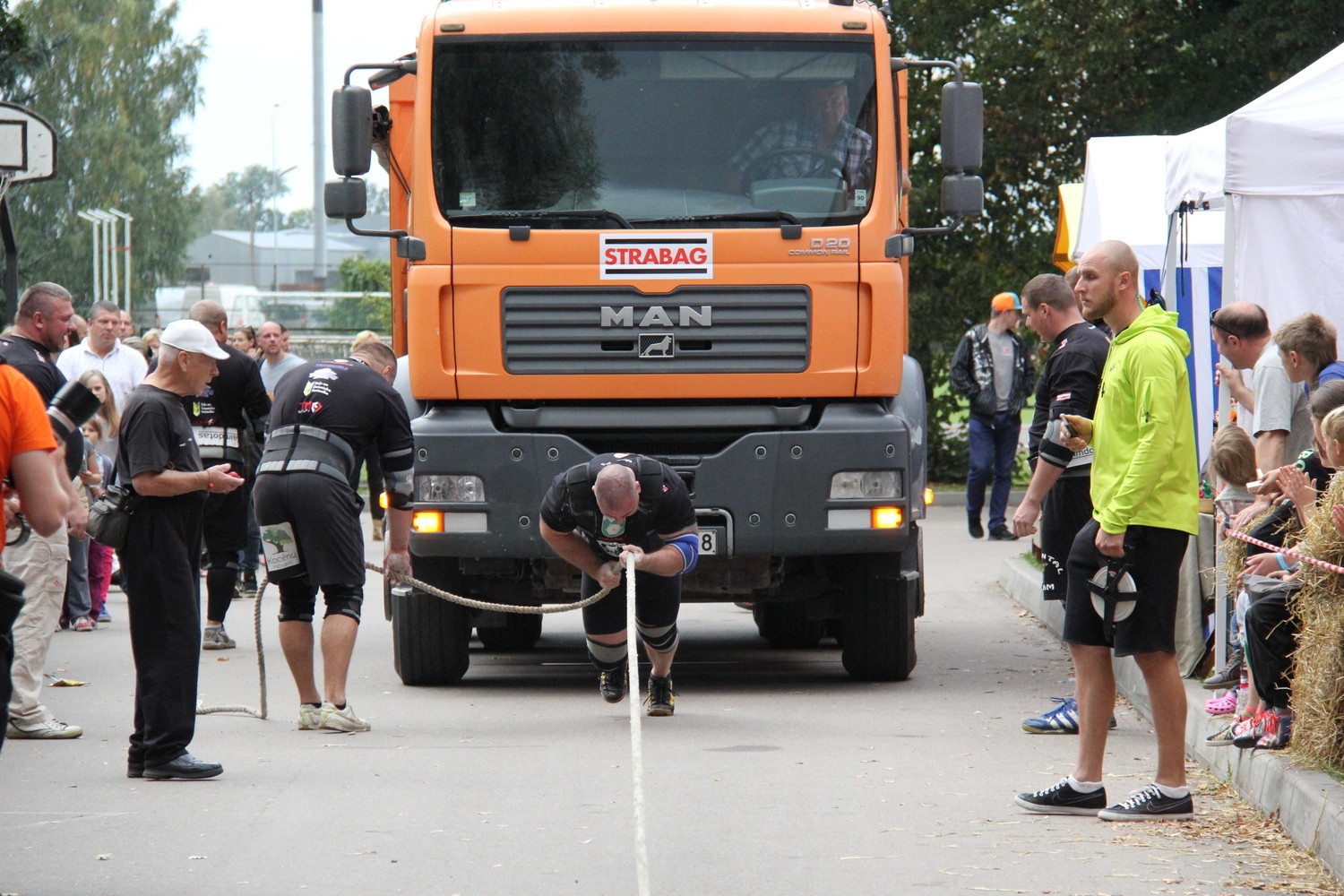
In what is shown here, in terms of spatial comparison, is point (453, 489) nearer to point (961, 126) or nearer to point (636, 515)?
point (636, 515)

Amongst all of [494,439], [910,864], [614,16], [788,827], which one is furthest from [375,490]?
[910,864]

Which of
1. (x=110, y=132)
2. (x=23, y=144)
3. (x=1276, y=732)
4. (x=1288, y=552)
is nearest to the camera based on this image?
(x=1288, y=552)

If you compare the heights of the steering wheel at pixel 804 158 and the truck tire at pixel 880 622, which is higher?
the steering wheel at pixel 804 158

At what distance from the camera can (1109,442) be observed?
A: 6.41 m

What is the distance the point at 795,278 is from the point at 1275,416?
2.42 meters

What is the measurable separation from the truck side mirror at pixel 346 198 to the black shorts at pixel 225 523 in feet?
7.54

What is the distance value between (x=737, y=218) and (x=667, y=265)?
440mm

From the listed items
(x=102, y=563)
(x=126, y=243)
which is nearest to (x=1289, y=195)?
(x=102, y=563)

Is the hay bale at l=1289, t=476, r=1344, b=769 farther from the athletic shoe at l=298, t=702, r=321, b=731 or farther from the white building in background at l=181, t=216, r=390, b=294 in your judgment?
the white building in background at l=181, t=216, r=390, b=294

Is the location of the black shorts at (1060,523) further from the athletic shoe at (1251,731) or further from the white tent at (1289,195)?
the white tent at (1289,195)

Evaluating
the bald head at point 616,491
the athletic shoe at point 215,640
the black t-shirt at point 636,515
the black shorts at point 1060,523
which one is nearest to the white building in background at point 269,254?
the athletic shoe at point 215,640

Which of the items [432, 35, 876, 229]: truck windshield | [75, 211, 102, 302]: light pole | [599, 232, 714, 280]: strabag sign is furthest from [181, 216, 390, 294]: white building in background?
[599, 232, 714, 280]: strabag sign

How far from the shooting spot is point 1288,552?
6629 mm

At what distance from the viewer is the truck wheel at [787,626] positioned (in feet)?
37.0
